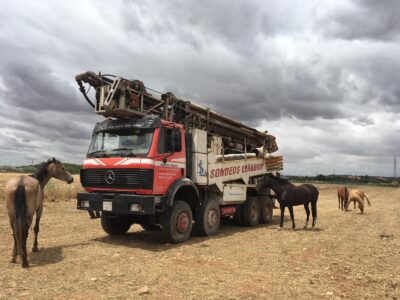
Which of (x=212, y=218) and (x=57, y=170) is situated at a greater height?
(x=57, y=170)

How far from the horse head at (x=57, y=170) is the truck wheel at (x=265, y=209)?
7.63 m

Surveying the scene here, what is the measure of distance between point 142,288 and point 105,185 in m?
4.28

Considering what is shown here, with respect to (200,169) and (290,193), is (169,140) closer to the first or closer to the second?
(200,169)

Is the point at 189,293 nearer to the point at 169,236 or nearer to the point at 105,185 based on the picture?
the point at 169,236

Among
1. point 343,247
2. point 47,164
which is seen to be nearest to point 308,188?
point 343,247

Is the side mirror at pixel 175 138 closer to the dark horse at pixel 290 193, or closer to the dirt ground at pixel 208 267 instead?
the dirt ground at pixel 208 267

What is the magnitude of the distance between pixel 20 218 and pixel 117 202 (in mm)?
2354

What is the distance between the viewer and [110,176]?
963 centimetres

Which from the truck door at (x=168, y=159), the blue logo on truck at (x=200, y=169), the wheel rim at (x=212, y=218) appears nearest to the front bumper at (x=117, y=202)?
the truck door at (x=168, y=159)

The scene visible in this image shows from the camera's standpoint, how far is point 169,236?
9836mm

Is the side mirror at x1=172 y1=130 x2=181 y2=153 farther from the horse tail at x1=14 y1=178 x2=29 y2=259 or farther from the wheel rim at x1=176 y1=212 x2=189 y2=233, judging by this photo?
the horse tail at x1=14 y1=178 x2=29 y2=259

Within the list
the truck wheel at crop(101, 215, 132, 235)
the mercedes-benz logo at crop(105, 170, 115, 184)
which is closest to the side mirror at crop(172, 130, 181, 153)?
the mercedes-benz logo at crop(105, 170, 115, 184)

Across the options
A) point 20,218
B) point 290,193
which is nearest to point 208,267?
point 20,218

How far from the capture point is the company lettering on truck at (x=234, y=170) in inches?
473
